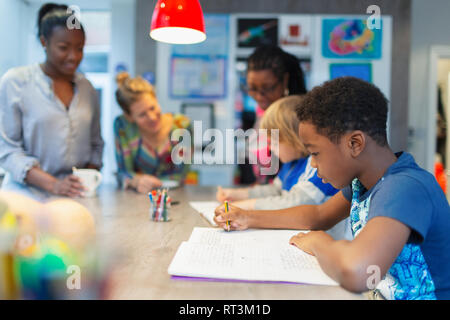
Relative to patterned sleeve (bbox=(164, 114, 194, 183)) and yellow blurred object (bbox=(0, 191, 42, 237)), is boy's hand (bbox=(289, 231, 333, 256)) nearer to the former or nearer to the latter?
yellow blurred object (bbox=(0, 191, 42, 237))

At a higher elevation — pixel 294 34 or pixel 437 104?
pixel 294 34

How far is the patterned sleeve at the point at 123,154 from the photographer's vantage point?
74.2 inches

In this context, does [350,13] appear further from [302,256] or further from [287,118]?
[302,256]

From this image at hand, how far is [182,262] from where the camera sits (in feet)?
2.27

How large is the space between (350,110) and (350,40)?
9.07 ft

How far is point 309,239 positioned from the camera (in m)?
0.75

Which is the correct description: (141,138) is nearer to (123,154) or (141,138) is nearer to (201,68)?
(123,154)

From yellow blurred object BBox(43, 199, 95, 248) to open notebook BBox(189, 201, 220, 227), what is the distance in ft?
1.32

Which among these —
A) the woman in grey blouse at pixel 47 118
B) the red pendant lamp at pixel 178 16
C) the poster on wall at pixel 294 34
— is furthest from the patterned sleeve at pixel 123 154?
the poster on wall at pixel 294 34

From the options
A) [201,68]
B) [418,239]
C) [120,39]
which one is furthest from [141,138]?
[120,39]

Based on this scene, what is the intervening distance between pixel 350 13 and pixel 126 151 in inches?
95.7

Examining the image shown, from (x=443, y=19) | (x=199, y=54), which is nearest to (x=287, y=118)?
(x=199, y=54)

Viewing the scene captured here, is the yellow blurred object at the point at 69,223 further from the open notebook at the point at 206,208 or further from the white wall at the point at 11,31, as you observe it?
the white wall at the point at 11,31

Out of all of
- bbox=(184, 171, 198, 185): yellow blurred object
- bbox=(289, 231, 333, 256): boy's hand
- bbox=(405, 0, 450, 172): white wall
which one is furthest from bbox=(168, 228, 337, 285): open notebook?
bbox=(405, 0, 450, 172): white wall
